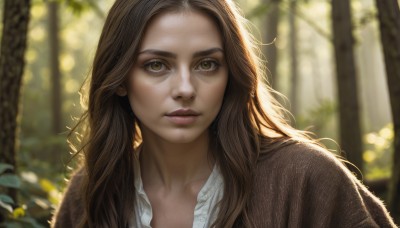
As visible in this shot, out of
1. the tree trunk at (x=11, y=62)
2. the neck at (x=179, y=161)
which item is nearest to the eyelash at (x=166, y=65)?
the neck at (x=179, y=161)

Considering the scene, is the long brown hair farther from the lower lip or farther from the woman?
the lower lip

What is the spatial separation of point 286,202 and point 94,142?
1033 millimetres

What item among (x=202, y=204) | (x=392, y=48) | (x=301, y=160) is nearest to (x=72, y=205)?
(x=202, y=204)

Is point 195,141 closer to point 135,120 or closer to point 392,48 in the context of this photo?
point 135,120

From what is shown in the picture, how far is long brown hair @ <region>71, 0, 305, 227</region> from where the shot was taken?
291 centimetres

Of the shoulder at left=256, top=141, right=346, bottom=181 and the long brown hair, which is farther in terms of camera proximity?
the long brown hair

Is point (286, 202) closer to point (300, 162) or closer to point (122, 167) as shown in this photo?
point (300, 162)

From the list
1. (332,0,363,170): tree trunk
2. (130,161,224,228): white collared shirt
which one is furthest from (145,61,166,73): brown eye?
(332,0,363,170): tree trunk

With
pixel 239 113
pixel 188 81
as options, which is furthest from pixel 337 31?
pixel 188 81

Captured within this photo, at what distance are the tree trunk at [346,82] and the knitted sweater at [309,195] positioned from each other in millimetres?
2579

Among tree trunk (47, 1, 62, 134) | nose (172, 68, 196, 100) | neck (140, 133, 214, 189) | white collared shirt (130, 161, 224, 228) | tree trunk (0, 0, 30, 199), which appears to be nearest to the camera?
nose (172, 68, 196, 100)

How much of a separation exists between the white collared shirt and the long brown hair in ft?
0.16

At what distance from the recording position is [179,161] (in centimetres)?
321

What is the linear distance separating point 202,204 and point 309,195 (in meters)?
0.54
